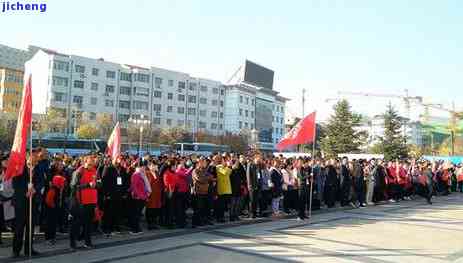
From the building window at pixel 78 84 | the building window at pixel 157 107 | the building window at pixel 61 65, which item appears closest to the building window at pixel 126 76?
the building window at pixel 157 107

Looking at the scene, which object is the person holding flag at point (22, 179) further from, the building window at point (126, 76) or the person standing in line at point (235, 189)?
the building window at point (126, 76)

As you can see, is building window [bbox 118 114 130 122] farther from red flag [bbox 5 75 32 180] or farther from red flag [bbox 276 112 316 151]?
red flag [bbox 5 75 32 180]

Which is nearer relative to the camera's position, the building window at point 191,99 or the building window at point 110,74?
the building window at point 110,74

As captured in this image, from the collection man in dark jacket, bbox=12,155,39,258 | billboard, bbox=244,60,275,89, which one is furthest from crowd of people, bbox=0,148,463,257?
billboard, bbox=244,60,275,89

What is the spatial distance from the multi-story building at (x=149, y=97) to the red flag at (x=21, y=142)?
5930 cm

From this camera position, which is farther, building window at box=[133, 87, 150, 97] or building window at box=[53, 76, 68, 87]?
building window at box=[133, 87, 150, 97]

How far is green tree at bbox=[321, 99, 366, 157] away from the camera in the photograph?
168 ft

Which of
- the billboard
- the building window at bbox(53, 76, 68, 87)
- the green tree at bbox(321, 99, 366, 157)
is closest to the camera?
the green tree at bbox(321, 99, 366, 157)

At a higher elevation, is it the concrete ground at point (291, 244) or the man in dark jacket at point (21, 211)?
the man in dark jacket at point (21, 211)

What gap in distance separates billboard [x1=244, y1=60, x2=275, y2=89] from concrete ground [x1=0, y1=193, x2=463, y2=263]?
94048mm

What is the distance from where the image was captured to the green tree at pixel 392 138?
46.6 meters

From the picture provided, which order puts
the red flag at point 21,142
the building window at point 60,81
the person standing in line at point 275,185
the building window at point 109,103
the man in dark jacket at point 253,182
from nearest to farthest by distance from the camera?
1. the red flag at point 21,142
2. the man in dark jacket at point 253,182
3. the person standing in line at point 275,185
4. the building window at point 60,81
5. the building window at point 109,103

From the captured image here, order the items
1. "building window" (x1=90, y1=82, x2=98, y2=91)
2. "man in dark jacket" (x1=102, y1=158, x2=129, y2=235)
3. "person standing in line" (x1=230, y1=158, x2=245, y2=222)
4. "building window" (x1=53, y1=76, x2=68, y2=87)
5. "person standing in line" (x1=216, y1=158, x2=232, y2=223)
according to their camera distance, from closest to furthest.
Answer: "man in dark jacket" (x1=102, y1=158, x2=129, y2=235)
"person standing in line" (x1=216, y1=158, x2=232, y2=223)
"person standing in line" (x1=230, y1=158, x2=245, y2=222)
"building window" (x1=53, y1=76, x2=68, y2=87)
"building window" (x1=90, y1=82, x2=98, y2=91)

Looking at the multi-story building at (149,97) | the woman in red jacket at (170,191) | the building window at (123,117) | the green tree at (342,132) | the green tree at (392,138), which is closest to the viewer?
the woman in red jacket at (170,191)
